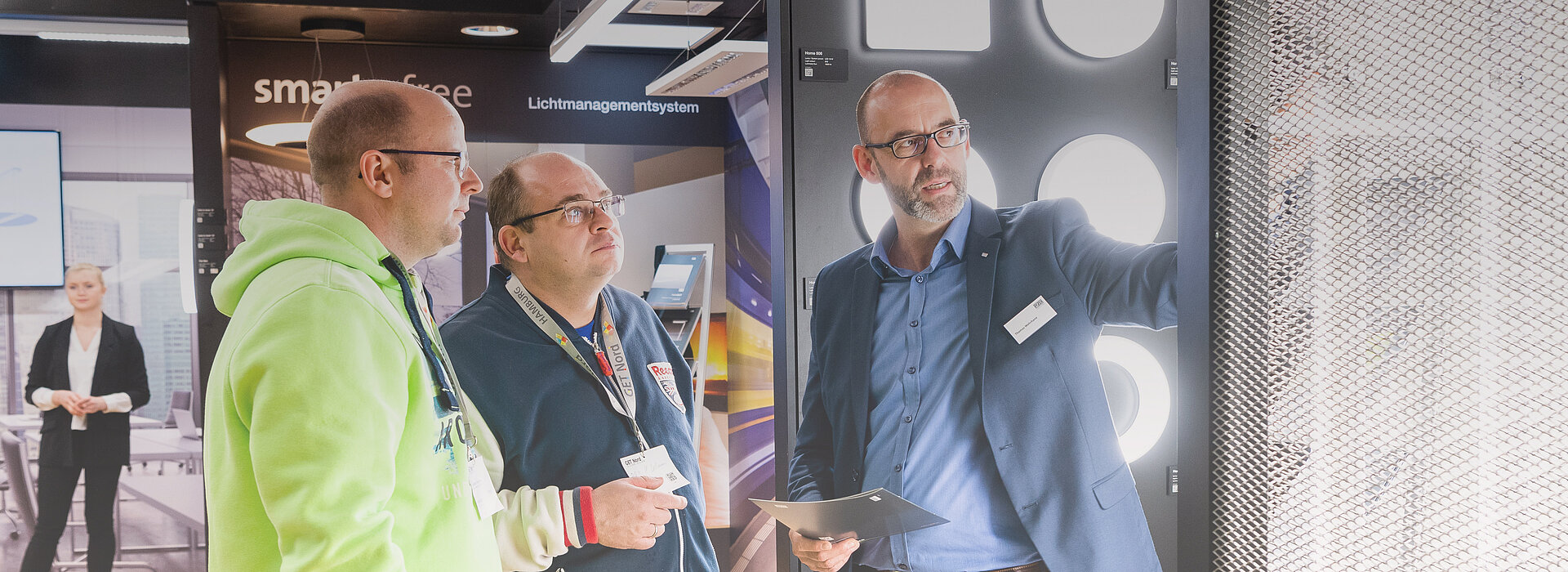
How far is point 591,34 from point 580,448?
2240mm

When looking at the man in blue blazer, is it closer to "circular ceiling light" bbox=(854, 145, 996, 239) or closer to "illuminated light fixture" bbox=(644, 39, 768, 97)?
"circular ceiling light" bbox=(854, 145, 996, 239)

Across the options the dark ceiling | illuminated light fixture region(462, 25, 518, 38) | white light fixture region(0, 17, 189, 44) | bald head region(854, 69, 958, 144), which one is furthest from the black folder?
white light fixture region(0, 17, 189, 44)

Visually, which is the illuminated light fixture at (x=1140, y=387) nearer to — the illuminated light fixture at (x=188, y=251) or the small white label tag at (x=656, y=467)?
the small white label tag at (x=656, y=467)

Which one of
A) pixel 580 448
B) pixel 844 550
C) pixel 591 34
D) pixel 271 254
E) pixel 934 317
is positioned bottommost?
pixel 844 550

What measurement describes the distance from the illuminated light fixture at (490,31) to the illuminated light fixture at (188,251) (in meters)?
1.58

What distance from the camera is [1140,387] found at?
7.64 ft

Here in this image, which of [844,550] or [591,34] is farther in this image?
[591,34]

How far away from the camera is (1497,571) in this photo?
2.05 ft

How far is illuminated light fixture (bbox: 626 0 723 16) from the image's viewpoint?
400cm

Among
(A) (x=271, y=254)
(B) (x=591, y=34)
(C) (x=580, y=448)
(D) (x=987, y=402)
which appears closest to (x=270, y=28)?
(B) (x=591, y=34)

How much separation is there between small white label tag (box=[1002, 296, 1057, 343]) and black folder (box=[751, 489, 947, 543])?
0.40 metres

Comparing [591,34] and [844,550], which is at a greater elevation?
[591,34]

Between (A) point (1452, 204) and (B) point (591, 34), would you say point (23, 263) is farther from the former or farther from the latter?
(A) point (1452, 204)

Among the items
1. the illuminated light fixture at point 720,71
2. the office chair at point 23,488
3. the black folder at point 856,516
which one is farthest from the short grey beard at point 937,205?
the office chair at point 23,488
